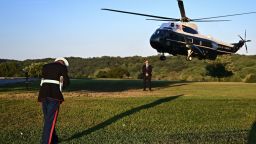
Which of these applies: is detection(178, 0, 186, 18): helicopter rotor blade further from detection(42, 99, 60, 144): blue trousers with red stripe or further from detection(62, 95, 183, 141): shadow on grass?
detection(42, 99, 60, 144): blue trousers with red stripe

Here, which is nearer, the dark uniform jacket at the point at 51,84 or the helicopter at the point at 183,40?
the dark uniform jacket at the point at 51,84

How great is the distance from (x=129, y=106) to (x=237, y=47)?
28.9 m

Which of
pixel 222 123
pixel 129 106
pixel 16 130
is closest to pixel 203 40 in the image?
pixel 129 106

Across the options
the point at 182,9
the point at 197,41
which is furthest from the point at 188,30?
the point at 182,9

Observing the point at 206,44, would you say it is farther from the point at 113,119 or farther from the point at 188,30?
the point at 113,119

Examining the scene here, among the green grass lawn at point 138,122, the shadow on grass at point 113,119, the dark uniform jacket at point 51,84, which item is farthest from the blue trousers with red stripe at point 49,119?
the shadow on grass at point 113,119

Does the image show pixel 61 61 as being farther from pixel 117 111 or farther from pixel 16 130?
pixel 117 111

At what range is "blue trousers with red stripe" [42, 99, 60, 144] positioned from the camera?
34.7 feet

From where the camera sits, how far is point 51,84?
1091 centimetres

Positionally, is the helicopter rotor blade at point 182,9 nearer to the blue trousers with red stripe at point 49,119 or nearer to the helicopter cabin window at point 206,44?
the helicopter cabin window at point 206,44

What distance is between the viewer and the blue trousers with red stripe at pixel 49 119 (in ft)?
34.7

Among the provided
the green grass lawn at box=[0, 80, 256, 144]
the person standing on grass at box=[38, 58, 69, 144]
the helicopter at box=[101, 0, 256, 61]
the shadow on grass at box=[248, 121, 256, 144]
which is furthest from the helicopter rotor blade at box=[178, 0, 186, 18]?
the person standing on grass at box=[38, 58, 69, 144]

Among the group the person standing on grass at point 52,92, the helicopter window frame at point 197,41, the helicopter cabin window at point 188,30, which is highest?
the helicopter cabin window at point 188,30

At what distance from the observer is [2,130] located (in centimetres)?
1371
